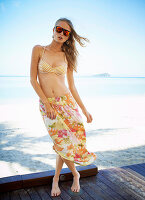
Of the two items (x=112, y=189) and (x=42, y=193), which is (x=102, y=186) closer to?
(x=112, y=189)

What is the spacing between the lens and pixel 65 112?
200cm

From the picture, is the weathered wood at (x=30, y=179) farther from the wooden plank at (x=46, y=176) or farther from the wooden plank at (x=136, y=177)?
the wooden plank at (x=136, y=177)

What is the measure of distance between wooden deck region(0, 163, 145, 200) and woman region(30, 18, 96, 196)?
0.34 feet

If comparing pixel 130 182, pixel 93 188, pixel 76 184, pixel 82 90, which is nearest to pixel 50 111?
pixel 76 184

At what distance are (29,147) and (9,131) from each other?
164cm

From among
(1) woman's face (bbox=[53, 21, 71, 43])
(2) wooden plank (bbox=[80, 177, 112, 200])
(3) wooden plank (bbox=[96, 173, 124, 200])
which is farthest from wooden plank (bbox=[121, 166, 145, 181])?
(1) woman's face (bbox=[53, 21, 71, 43])

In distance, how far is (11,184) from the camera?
206cm

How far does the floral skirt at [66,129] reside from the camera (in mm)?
1947

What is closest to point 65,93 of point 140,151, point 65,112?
point 65,112

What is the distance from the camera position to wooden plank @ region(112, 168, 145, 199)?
2.12 meters

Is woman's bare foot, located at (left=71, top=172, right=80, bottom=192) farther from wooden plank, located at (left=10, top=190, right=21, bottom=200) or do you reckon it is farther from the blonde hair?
the blonde hair

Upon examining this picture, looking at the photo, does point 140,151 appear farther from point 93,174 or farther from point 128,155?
point 93,174

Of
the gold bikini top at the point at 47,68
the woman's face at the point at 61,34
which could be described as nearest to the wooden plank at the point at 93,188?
the gold bikini top at the point at 47,68

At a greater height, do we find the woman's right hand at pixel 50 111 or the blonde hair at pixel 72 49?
the blonde hair at pixel 72 49
